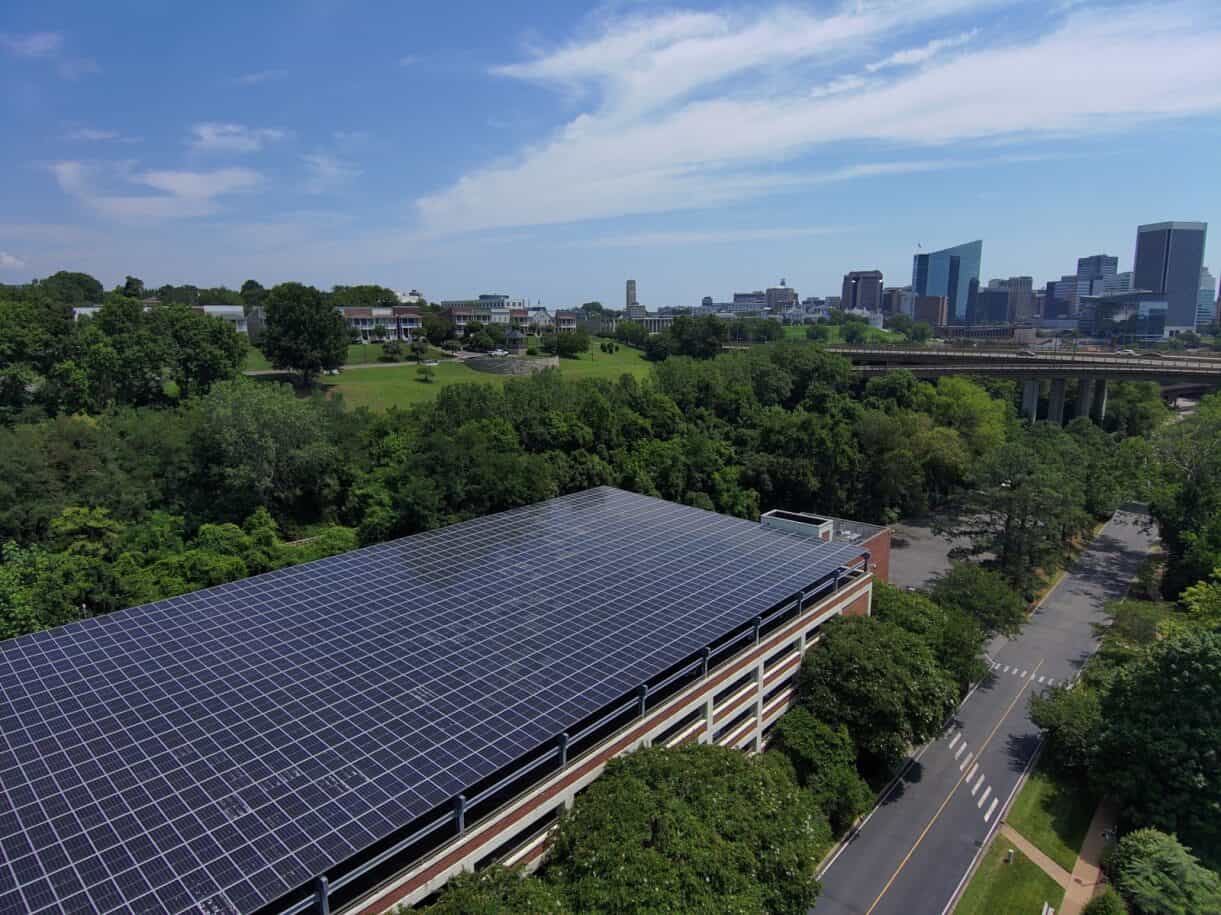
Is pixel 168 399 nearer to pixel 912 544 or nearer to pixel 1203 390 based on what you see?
pixel 912 544

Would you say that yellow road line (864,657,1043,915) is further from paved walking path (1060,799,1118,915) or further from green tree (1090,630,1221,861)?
green tree (1090,630,1221,861)

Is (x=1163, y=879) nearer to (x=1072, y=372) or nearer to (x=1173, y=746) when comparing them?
(x=1173, y=746)

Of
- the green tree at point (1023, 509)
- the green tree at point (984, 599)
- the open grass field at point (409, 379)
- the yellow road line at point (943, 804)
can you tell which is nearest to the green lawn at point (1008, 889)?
the yellow road line at point (943, 804)

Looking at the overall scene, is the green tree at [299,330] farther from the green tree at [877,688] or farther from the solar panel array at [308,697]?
the green tree at [877,688]

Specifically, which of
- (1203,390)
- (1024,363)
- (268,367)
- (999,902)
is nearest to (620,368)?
(268,367)

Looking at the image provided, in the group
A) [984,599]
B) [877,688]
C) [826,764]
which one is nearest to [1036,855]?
[877,688]

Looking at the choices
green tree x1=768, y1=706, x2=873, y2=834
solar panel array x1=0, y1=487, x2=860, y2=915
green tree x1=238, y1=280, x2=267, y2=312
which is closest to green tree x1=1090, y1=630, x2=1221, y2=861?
green tree x1=768, y1=706, x2=873, y2=834
